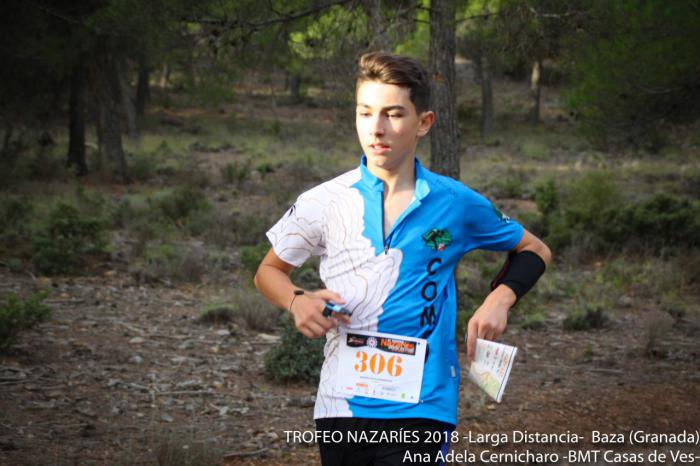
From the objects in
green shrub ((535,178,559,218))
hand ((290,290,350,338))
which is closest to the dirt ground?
hand ((290,290,350,338))

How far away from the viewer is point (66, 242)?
9867 mm

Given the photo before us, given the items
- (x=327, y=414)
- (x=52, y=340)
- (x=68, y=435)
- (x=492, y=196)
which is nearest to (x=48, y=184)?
(x=492, y=196)

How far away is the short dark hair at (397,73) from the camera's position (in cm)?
271

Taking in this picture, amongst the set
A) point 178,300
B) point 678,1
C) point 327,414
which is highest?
point 678,1

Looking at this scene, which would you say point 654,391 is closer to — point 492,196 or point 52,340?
point 52,340

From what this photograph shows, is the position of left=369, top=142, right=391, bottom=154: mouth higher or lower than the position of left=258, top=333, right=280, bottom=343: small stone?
higher

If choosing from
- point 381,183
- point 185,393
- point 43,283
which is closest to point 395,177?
point 381,183

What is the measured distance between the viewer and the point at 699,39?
913 cm

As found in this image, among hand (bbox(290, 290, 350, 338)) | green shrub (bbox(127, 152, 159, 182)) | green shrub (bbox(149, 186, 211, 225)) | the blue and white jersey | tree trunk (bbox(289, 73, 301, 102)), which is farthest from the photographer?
tree trunk (bbox(289, 73, 301, 102))

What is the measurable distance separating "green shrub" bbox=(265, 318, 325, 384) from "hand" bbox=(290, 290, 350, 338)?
398cm

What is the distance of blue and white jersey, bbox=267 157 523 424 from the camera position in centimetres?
261

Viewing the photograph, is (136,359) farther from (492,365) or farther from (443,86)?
(492,365)

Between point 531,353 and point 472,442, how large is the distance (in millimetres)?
2572

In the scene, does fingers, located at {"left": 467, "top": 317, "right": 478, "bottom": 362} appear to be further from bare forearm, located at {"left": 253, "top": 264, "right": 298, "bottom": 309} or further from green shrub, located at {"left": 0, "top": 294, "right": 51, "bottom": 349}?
green shrub, located at {"left": 0, "top": 294, "right": 51, "bottom": 349}
